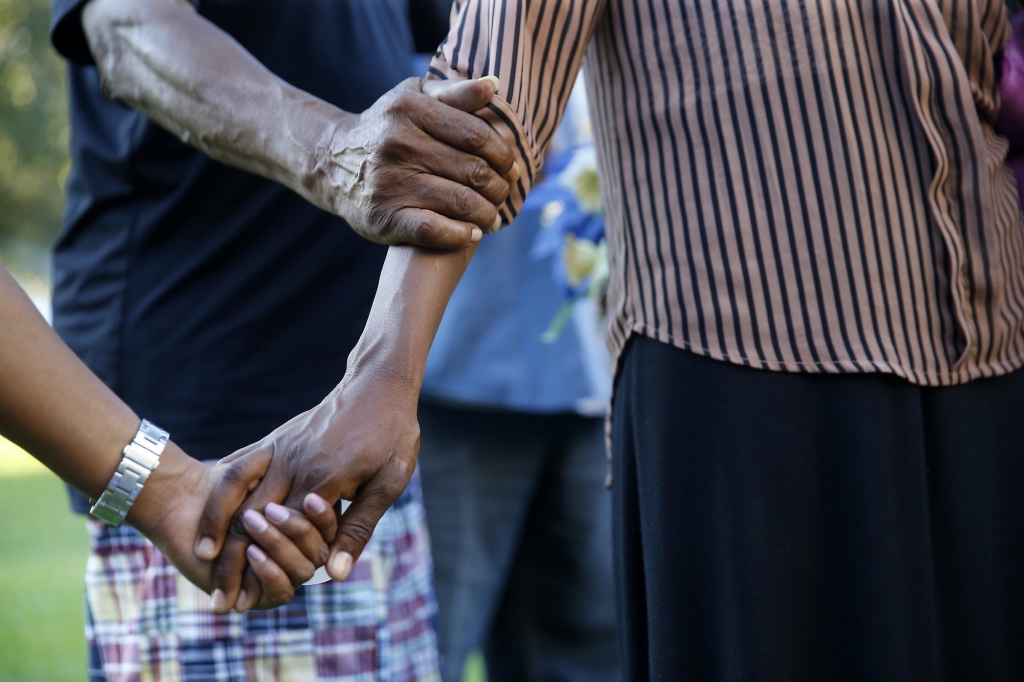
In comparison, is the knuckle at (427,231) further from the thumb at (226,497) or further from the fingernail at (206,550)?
the fingernail at (206,550)

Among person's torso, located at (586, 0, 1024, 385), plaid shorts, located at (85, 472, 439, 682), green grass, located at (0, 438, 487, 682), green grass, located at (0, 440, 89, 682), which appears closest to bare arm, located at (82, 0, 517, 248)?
person's torso, located at (586, 0, 1024, 385)

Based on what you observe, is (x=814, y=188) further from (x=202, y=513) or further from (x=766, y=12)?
(x=202, y=513)

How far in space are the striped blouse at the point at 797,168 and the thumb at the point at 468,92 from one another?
0.06ft

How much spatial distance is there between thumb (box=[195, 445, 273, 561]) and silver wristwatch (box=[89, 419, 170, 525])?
0.08 metres

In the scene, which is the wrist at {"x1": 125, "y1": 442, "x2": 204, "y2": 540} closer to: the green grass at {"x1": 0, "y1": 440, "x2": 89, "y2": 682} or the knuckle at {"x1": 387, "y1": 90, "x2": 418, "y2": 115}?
the knuckle at {"x1": 387, "y1": 90, "x2": 418, "y2": 115}

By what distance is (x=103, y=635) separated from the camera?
57.8 inches

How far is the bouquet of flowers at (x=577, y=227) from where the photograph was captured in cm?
→ 189

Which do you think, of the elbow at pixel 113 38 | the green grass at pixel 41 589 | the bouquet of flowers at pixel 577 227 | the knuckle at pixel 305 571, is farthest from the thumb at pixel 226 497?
the green grass at pixel 41 589

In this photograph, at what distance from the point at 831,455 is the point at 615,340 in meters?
0.31

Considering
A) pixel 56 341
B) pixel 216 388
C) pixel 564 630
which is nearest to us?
pixel 56 341

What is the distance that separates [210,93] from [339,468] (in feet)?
1.93

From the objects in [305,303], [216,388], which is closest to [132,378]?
[216,388]

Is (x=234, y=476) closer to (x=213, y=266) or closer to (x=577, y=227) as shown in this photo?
(x=213, y=266)

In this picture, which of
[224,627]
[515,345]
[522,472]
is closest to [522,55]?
[224,627]
